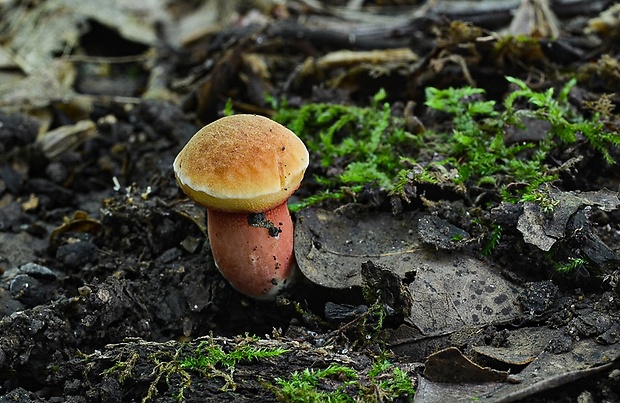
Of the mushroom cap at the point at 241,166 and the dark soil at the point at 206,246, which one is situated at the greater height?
the mushroom cap at the point at 241,166

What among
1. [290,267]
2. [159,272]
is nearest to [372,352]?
[290,267]

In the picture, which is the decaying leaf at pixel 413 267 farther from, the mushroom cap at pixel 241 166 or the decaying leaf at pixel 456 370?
the mushroom cap at pixel 241 166

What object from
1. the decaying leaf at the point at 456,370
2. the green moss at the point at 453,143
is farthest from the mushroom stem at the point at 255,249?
the decaying leaf at the point at 456,370

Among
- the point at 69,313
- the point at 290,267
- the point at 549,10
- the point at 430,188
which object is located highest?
the point at 549,10

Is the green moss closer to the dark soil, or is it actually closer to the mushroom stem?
the dark soil

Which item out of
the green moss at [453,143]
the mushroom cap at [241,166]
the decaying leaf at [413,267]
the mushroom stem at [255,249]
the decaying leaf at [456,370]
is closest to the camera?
the decaying leaf at [456,370]

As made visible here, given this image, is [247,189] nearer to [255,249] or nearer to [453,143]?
[255,249]

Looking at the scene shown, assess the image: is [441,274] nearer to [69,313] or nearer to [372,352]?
[372,352]

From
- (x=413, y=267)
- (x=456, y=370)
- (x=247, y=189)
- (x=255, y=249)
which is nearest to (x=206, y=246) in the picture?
(x=255, y=249)
